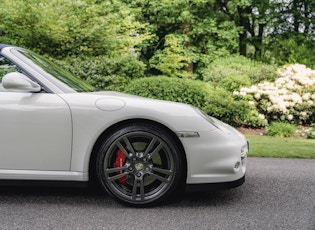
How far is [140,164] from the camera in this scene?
12.3 feet

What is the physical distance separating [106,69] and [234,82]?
331cm

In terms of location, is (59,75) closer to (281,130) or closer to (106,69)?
(281,130)

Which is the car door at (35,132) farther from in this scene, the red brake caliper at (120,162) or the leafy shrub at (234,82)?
the leafy shrub at (234,82)

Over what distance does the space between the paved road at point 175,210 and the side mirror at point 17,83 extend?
100 centimetres

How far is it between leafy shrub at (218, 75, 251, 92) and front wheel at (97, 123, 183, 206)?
25.5 feet

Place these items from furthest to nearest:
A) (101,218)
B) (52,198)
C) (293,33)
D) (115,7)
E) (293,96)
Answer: (293,33)
(115,7)
(293,96)
(52,198)
(101,218)

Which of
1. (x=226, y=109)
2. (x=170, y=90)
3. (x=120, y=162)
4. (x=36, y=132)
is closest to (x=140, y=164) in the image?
(x=120, y=162)

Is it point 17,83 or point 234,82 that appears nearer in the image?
point 17,83

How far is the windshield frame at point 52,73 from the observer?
3881 mm

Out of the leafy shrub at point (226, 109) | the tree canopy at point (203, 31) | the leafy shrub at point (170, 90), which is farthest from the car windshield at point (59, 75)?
the tree canopy at point (203, 31)

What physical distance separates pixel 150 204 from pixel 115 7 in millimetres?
14729

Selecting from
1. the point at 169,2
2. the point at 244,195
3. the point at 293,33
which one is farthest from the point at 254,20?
the point at 244,195

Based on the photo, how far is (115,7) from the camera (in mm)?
17469

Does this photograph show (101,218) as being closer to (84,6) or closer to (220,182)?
(220,182)
